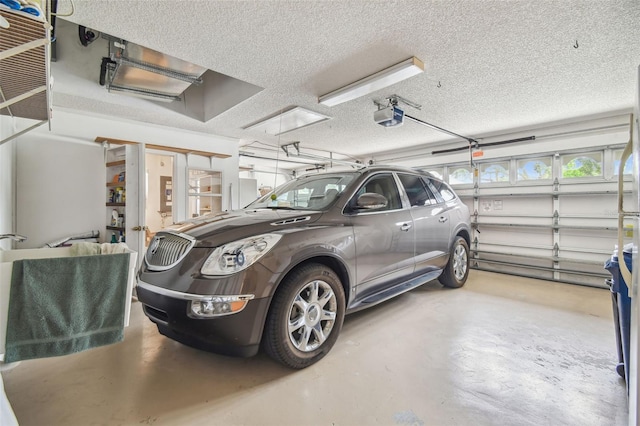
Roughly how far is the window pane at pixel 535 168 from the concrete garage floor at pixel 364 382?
3.27 m

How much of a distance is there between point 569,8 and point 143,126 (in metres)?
5.47

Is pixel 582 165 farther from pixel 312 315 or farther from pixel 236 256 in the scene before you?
pixel 236 256

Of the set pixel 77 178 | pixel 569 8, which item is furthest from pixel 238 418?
pixel 77 178

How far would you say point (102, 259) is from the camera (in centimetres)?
152

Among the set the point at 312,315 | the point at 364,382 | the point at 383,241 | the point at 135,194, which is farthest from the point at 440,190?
the point at 135,194

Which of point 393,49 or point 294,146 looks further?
point 294,146

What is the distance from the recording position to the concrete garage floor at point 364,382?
5.19 feet

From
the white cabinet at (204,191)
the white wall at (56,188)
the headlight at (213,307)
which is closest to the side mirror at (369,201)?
the headlight at (213,307)

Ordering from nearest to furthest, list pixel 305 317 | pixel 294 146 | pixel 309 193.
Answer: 1. pixel 305 317
2. pixel 309 193
3. pixel 294 146

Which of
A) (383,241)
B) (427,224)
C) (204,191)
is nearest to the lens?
(383,241)

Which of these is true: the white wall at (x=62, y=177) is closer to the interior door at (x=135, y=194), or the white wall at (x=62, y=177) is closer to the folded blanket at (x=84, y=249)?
the interior door at (x=135, y=194)

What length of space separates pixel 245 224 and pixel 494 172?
225 inches

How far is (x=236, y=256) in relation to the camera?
179 cm

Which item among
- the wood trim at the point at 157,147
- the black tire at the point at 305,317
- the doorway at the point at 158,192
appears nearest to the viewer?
the black tire at the point at 305,317
